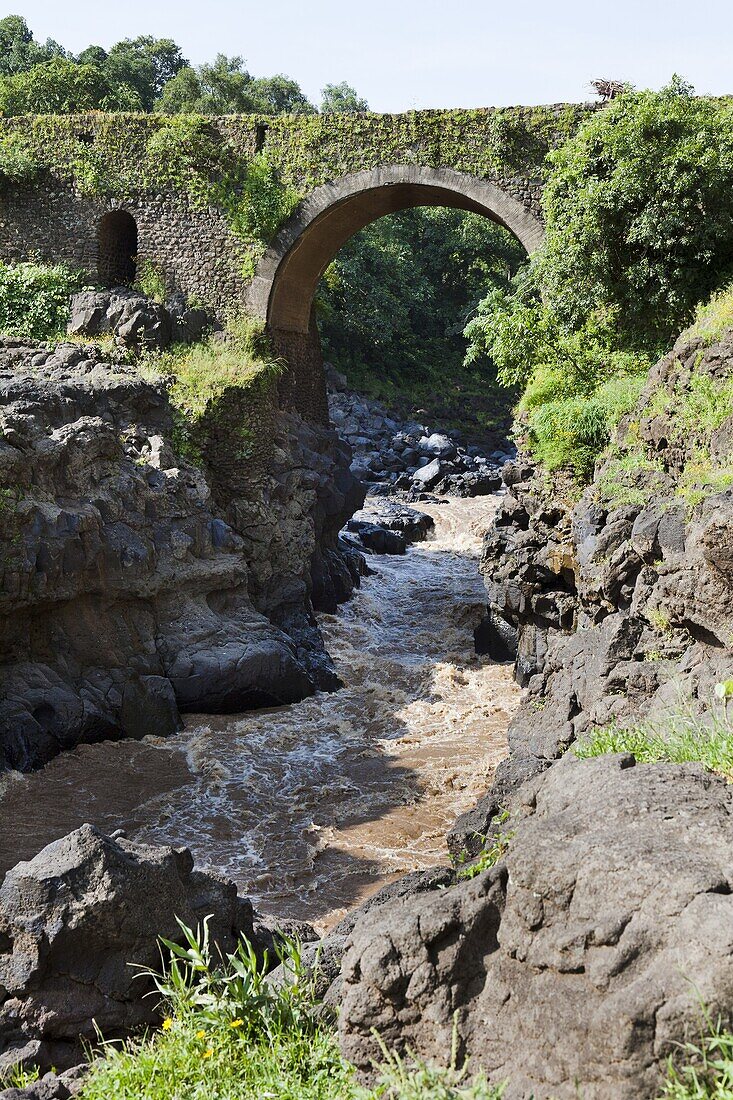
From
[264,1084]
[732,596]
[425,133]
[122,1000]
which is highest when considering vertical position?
[425,133]

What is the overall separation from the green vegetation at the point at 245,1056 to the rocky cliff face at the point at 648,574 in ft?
9.00

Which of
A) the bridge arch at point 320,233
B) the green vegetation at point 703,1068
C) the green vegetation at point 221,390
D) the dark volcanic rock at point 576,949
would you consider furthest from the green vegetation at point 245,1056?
the bridge arch at point 320,233

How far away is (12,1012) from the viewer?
5.20 m

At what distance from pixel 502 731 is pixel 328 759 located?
243 centimetres

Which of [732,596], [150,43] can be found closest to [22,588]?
[732,596]

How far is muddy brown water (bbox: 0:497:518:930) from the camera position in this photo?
9375 millimetres

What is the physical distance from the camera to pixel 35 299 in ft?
59.4

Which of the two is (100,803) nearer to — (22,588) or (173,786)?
(173,786)

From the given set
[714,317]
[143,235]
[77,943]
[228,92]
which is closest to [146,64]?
[228,92]

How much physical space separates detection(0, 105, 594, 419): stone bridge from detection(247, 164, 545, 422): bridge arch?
0.03m

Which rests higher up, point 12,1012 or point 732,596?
point 732,596

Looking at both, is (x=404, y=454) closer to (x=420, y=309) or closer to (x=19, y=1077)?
(x=420, y=309)

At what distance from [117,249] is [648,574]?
1515 centimetres

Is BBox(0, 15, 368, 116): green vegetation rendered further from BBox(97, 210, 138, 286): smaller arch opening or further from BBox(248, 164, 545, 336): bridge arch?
BBox(248, 164, 545, 336): bridge arch
